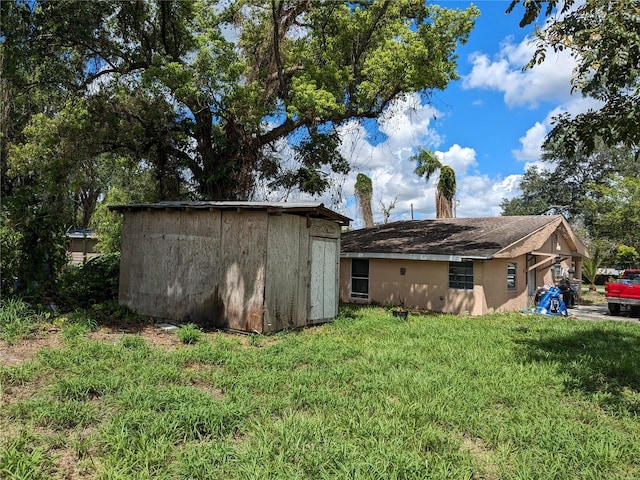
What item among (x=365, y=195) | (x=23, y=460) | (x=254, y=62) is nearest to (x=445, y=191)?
(x=365, y=195)

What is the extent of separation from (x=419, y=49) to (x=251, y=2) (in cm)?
564

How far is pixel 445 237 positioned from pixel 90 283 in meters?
11.8

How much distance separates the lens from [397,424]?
14.5ft

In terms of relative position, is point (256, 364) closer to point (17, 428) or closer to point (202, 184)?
point (17, 428)

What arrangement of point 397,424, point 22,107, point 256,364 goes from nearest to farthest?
1. point 397,424
2. point 256,364
3. point 22,107

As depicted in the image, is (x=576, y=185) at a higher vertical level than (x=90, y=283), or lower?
higher

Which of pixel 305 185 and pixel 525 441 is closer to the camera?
pixel 525 441

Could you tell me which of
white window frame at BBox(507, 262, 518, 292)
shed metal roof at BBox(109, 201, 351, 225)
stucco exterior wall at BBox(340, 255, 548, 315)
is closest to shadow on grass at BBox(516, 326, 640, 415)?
stucco exterior wall at BBox(340, 255, 548, 315)

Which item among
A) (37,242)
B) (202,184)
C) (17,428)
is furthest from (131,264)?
(17,428)

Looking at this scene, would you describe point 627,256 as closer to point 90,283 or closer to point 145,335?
point 145,335

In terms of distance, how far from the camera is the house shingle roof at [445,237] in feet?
46.2

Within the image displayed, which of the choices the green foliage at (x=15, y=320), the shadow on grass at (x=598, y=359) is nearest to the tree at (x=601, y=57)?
the shadow on grass at (x=598, y=359)

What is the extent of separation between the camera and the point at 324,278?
1100 cm

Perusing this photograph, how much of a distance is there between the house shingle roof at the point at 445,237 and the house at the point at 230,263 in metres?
4.61
